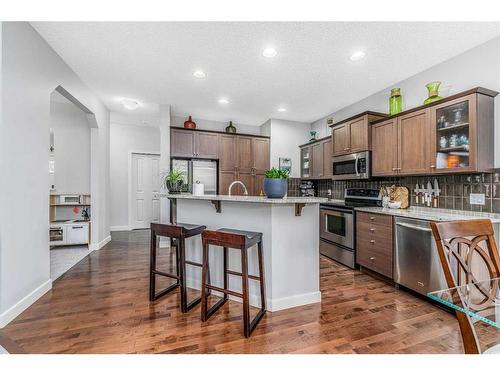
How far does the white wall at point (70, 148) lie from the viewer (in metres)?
4.68

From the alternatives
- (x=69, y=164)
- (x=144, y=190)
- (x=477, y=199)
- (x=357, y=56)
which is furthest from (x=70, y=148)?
(x=477, y=199)

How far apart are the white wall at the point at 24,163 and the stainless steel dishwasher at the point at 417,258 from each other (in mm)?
3804

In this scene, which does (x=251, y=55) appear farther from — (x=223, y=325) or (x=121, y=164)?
(x=121, y=164)

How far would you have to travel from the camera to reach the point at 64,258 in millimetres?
3748

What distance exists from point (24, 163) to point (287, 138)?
182 inches

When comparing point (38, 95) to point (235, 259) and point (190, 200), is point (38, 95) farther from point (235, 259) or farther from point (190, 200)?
point (235, 259)

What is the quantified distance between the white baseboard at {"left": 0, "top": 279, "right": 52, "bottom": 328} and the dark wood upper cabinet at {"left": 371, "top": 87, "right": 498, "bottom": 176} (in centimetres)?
434

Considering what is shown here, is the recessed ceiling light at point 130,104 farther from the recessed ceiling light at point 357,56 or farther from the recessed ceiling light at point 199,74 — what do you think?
the recessed ceiling light at point 357,56

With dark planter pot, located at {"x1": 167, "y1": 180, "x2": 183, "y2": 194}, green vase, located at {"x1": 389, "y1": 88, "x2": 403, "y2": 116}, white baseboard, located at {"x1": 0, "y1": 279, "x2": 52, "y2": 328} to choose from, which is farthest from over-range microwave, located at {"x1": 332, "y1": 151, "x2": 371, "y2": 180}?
white baseboard, located at {"x1": 0, "y1": 279, "x2": 52, "y2": 328}

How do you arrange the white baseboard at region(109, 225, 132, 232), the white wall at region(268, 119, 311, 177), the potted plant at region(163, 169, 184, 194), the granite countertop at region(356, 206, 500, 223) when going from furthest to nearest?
the white baseboard at region(109, 225, 132, 232), the white wall at region(268, 119, 311, 177), the potted plant at region(163, 169, 184, 194), the granite countertop at region(356, 206, 500, 223)

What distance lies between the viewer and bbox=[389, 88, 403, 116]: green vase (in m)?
3.26

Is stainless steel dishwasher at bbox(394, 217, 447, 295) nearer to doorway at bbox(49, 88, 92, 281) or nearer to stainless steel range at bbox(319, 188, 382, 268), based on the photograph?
stainless steel range at bbox(319, 188, 382, 268)
